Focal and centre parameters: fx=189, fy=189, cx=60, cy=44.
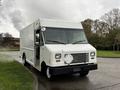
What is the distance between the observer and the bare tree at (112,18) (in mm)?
52725

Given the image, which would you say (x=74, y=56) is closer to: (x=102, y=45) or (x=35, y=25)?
(x=35, y=25)

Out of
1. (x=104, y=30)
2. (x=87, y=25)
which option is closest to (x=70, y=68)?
(x=104, y=30)

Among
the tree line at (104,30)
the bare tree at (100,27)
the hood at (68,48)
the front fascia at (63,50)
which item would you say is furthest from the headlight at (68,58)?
the bare tree at (100,27)

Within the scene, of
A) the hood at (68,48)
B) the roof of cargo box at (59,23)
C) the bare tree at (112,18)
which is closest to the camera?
the hood at (68,48)

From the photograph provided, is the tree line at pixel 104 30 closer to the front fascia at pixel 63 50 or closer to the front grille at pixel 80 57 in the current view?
the front fascia at pixel 63 50

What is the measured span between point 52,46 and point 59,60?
2.47 feet

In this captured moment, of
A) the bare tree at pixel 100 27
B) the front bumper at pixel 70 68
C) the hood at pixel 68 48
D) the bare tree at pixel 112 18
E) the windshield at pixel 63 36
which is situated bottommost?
the front bumper at pixel 70 68

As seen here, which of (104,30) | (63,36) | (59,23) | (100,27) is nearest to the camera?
(63,36)

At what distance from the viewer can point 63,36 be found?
905 cm

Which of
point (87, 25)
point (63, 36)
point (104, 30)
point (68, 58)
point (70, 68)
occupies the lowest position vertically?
point (70, 68)

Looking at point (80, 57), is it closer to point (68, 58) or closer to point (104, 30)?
point (68, 58)

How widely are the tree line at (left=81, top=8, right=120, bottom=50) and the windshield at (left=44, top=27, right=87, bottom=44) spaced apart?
35.0 m

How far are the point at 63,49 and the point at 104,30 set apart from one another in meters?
45.5

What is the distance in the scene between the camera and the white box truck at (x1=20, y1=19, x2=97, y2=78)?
8039 millimetres
